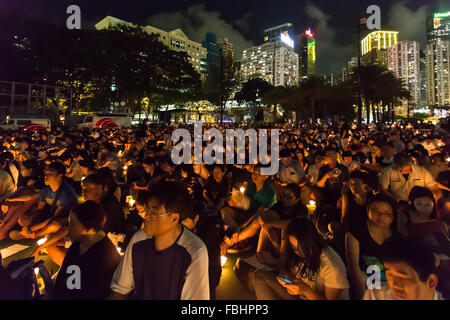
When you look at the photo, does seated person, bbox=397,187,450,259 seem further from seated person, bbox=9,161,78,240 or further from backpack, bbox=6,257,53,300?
seated person, bbox=9,161,78,240

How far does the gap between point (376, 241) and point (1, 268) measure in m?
3.26

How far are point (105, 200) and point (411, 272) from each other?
3500mm

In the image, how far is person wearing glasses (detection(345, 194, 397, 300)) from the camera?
2.88m

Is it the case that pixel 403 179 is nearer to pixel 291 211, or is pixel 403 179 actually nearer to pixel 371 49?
pixel 291 211

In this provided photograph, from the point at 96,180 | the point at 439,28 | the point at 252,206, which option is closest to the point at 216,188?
the point at 252,206

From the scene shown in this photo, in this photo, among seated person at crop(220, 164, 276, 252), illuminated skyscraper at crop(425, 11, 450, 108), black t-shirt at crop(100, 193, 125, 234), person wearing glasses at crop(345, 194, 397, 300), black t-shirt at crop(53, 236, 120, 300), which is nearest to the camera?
black t-shirt at crop(53, 236, 120, 300)

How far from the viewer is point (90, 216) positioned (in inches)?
98.0

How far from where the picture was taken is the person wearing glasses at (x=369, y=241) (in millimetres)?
2879

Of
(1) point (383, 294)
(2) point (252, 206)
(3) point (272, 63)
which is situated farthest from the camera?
(3) point (272, 63)

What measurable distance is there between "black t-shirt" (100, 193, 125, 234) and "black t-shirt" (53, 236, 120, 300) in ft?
4.86

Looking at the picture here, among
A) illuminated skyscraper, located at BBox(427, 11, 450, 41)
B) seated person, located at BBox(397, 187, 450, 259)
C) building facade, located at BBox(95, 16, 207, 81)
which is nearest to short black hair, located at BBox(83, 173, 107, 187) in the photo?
seated person, located at BBox(397, 187, 450, 259)

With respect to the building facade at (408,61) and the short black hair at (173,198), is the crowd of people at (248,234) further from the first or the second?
the building facade at (408,61)

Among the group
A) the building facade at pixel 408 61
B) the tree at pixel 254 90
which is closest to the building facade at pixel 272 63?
the building facade at pixel 408 61

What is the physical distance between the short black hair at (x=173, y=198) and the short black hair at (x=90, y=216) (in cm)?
62
